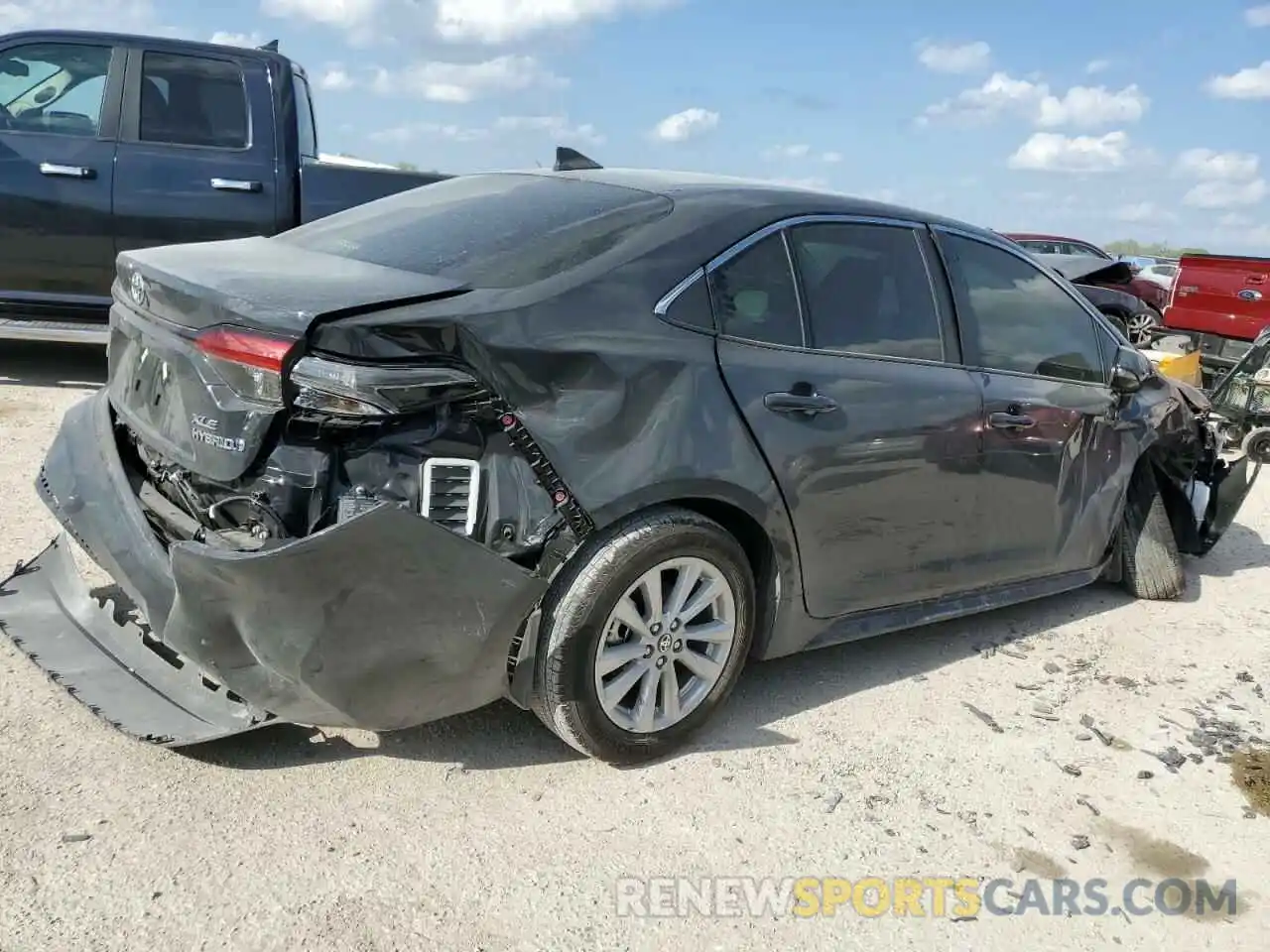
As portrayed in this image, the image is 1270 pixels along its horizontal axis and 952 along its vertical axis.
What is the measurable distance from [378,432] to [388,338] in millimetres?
235

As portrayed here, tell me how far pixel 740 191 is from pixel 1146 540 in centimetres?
276

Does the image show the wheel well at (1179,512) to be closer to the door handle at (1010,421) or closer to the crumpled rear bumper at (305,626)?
the door handle at (1010,421)

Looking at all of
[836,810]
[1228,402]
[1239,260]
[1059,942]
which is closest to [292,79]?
[836,810]

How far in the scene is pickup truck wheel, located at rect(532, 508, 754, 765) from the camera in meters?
2.93

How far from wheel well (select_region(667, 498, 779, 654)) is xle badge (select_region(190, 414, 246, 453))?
4.19ft

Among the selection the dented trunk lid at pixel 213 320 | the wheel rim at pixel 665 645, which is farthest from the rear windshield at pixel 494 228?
the wheel rim at pixel 665 645

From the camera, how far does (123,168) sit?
22.2 ft

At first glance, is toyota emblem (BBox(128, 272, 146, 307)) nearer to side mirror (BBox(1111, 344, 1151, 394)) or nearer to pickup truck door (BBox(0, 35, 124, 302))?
side mirror (BBox(1111, 344, 1151, 394))

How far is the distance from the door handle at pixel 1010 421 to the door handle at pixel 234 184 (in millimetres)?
5022

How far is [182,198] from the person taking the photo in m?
6.83

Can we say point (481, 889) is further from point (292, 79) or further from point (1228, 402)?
point (1228, 402)

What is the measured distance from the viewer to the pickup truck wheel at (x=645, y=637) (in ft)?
9.61

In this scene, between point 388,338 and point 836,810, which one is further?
point 836,810

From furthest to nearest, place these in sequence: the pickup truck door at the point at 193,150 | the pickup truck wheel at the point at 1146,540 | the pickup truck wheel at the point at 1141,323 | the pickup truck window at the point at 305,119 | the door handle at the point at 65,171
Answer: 1. the pickup truck wheel at the point at 1141,323
2. the pickup truck window at the point at 305,119
3. the pickup truck door at the point at 193,150
4. the door handle at the point at 65,171
5. the pickup truck wheel at the point at 1146,540
